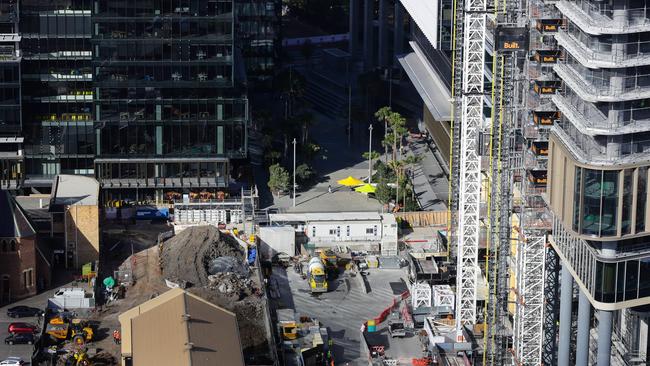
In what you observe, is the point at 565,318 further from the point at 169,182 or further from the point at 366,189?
the point at 169,182

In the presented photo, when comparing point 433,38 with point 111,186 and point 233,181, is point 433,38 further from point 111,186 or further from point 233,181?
point 111,186

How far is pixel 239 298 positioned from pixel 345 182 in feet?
129

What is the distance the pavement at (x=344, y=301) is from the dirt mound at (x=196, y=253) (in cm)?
547

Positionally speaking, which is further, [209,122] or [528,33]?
[209,122]

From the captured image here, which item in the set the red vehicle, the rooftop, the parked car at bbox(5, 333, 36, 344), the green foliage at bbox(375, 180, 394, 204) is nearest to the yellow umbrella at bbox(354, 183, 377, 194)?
the green foliage at bbox(375, 180, 394, 204)

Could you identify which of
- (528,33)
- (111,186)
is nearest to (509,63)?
(528,33)

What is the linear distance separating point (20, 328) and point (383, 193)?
52.5m

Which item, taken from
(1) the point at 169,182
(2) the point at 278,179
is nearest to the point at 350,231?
(2) the point at 278,179

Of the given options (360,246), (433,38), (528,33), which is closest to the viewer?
(528,33)

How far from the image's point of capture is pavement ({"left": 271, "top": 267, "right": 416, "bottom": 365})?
15738 centimetres

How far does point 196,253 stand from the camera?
169 metres

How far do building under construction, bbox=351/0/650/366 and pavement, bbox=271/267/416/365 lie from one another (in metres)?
7.68

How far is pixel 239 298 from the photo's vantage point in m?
Answer: 160

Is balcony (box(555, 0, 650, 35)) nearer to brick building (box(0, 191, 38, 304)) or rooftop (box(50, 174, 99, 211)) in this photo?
brick building (box(0, 191, 38, 304))
